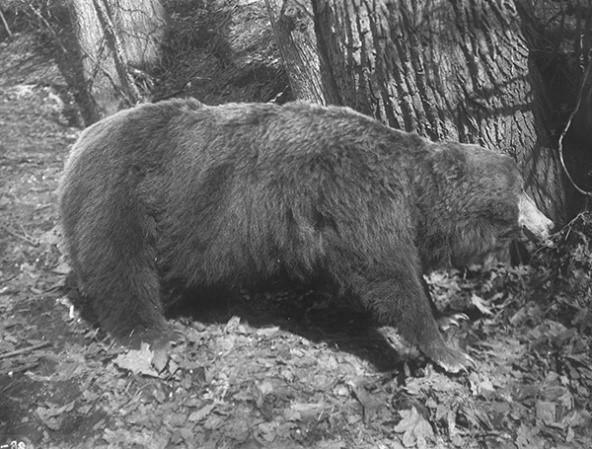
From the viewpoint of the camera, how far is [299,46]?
5508 millimetres

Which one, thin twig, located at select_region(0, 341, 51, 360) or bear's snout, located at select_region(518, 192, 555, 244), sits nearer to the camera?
thin twig, located at select_region(0, 341, 51, 360)

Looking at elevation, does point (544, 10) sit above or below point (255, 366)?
above

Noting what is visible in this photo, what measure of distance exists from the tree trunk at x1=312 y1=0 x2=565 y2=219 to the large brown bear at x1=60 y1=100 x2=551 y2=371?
12.0 inches

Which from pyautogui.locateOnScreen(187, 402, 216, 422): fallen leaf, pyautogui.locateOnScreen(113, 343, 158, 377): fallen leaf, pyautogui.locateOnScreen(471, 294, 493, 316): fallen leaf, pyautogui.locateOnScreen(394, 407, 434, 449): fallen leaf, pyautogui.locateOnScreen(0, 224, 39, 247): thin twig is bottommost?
pyautogui.locateOnScreen(471, 294, 493, 316): fallen leaf

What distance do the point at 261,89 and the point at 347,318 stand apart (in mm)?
3377

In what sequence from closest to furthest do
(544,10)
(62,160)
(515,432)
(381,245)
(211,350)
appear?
(515,432), (381,245), (211,350), (544,10), (62,160)

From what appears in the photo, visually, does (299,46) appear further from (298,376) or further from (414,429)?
(414,429)

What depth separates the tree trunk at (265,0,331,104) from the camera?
5.37 meters

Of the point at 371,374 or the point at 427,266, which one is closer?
the point at 371,374

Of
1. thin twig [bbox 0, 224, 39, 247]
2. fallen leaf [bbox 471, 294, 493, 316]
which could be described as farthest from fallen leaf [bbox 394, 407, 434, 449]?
thin twig [bbox 0, 224, 39, 247]

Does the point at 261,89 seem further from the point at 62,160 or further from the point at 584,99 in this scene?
the point at 584,99

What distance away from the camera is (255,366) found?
14.2 feet

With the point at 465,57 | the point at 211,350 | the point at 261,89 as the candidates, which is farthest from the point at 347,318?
the point at 261,89

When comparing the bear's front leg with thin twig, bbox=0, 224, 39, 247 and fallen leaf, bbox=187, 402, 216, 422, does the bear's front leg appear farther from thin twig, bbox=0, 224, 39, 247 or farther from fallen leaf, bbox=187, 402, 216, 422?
thin twig, bbox=0, 224, 39, 247
